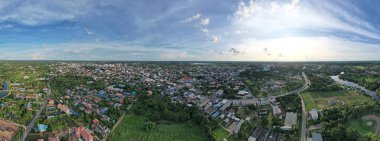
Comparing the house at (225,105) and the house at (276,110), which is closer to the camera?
the house at (276,110)

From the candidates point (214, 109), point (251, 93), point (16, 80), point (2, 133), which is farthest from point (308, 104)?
point (16, 80)

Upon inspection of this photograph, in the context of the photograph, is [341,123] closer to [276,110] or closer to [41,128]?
[276,110]

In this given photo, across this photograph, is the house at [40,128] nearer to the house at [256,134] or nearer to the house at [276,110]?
the house at [256,134]

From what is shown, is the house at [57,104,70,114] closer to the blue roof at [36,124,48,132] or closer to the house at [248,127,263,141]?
the blue roof at [36,124,48,132]

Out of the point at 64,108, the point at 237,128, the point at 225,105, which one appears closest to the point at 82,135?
the point at 64,108

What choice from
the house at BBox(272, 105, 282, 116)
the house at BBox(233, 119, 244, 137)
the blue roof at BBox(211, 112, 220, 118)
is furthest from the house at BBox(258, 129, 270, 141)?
the blue roof at BBox(211, 112, 220, 118)

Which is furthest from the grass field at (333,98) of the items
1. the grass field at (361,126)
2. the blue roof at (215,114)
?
the blue roof at (215,114)
